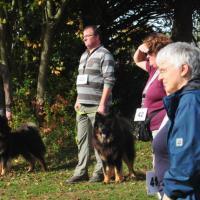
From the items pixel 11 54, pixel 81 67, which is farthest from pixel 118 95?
pixel 81 67

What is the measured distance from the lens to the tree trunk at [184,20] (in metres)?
14.0

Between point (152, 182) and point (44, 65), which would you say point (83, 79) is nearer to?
point (152, 182)

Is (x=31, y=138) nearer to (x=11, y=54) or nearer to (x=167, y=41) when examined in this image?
(x=11, y=54)

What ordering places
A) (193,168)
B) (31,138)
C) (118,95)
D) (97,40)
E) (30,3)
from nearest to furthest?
1. (193,168)
2. (97,40)
3. (31,138)
4. (30,3)
5. (118,95)

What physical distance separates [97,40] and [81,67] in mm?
475

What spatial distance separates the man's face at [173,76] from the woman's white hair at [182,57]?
0.02m

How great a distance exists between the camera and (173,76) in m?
2.73

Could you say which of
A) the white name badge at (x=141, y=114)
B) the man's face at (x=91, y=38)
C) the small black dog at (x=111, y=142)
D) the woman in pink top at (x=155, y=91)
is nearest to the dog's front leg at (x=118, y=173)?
the small black dog at (x=111, y=142)

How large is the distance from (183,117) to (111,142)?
5.72m

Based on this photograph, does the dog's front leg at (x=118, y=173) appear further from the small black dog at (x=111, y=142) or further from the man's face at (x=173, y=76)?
the man's face at (x=173, y=76)

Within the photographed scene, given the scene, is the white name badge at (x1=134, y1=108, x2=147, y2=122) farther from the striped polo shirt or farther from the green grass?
the striped polo shirt

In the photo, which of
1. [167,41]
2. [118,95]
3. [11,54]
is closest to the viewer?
[167,41]

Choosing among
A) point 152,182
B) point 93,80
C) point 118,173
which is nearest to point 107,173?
point 118,173

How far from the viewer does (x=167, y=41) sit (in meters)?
4.49
